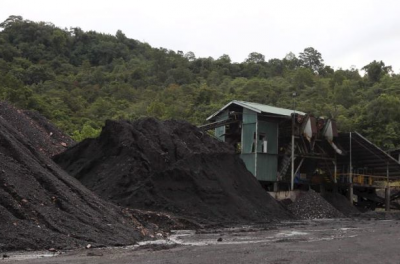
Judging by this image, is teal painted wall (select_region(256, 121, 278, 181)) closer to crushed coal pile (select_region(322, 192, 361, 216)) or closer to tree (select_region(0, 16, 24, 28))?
crushed coal pile (select_region(322, 192, 361, 216))

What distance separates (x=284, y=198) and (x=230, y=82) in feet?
179

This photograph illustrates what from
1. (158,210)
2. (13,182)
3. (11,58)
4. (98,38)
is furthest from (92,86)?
(13,182)

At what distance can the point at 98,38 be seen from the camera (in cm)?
10594

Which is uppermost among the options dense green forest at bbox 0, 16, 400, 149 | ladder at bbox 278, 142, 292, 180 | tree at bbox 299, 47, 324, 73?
tree at bbox 299, 47, 324, 73

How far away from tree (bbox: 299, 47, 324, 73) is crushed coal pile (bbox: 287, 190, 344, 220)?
89391 millimetres

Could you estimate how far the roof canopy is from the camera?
105 feet

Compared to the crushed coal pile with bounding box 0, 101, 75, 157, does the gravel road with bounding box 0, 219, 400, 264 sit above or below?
below

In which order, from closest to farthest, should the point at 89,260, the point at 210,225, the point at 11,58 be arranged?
the point at 89,260 → the point at 210,225 → the point at 11,58

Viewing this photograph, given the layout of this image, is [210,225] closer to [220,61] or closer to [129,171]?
[129,171]

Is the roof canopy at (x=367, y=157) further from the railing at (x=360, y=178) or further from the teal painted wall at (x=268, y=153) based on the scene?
the teal painted wall at (x=268, y=153)

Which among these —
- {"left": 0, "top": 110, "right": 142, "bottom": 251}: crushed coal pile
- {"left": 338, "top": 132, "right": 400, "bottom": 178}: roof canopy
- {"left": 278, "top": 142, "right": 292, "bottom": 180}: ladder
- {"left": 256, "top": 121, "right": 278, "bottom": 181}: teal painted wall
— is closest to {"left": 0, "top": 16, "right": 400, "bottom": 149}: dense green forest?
{"left": 338, "top": 132, "right": 400, "bottom": 178}: roof canopy

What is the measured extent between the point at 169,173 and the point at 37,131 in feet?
26.5

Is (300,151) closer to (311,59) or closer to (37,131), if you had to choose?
(37,131)

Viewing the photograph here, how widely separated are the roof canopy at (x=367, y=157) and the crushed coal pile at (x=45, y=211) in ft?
66.8
